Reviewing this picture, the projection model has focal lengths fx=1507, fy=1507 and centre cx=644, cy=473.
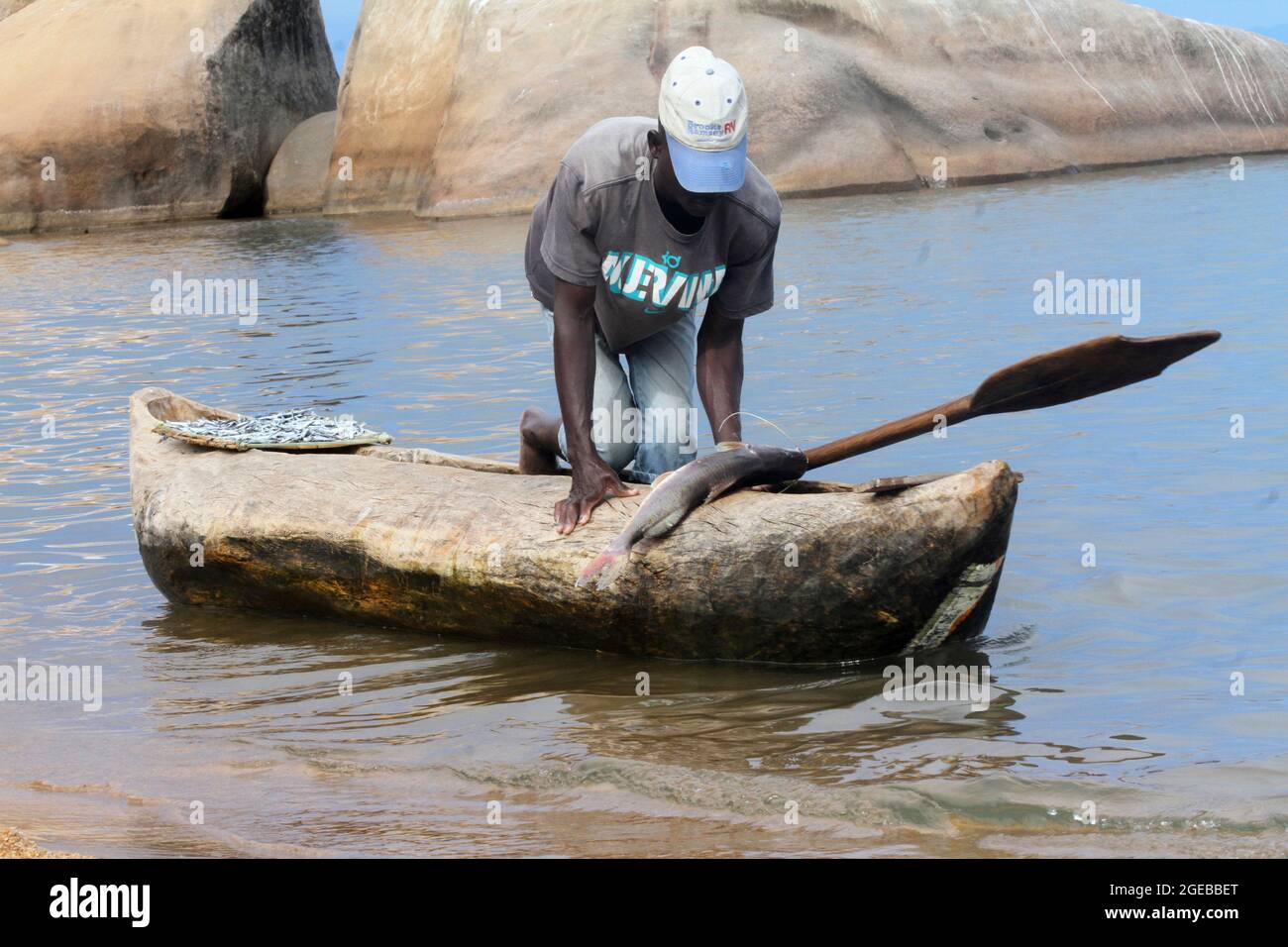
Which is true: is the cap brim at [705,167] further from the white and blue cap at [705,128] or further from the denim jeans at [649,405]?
the denim jeans at [649,405]

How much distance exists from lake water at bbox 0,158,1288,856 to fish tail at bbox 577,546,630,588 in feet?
1.09

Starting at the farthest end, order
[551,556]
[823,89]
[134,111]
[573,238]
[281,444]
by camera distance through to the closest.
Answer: [134,111]
[823,89]
[281,444]
[551,556]
[573,238]

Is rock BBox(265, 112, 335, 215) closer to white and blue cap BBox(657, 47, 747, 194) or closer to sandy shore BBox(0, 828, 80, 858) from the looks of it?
white and blue cap BBox(657, 47, 747, 194)

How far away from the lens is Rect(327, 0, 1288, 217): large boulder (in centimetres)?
2112

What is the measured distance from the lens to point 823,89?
21016mm

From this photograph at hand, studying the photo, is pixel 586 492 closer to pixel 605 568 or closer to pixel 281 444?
pixel 605 568

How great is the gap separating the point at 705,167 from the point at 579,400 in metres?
0.90

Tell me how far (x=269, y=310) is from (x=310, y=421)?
8.69 metres

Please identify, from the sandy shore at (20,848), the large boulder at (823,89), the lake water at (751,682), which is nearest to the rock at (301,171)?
the large boulder at (823,89)

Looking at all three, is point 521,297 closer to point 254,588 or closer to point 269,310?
point 269,310

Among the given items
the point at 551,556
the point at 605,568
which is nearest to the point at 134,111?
the point at 551,556

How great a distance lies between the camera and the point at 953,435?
323 inches

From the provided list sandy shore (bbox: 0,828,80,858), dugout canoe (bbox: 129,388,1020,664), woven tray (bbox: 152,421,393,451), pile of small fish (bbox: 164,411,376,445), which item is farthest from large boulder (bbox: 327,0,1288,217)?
sandy shore (bbox: 0,828,80,858)
